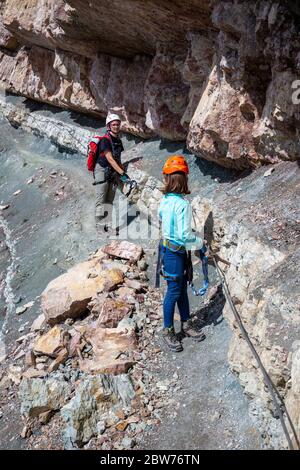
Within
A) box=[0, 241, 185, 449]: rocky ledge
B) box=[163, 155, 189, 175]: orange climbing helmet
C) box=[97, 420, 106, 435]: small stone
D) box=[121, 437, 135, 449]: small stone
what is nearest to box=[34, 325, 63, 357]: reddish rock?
box=[0, 241, 185, 449]: rocky ledge

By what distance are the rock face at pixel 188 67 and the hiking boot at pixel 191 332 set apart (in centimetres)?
324

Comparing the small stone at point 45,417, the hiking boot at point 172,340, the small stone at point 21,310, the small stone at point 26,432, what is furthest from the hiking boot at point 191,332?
the small stone at point 21,310

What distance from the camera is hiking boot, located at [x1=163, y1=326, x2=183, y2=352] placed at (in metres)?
6.35

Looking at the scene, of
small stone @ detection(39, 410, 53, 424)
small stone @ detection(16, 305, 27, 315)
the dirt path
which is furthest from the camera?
small stone @ detection(16, 305, 27, 315)

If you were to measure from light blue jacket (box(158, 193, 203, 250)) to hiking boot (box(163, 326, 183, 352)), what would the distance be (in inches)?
56.7

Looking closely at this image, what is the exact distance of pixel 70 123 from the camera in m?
17.1

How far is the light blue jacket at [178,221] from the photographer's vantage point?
5656 millimetres

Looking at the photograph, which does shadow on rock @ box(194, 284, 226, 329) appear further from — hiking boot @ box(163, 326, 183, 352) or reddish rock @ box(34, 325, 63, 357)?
reddish rock @ box(34, 325, 63, 357)

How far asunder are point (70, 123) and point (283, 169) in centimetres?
1181

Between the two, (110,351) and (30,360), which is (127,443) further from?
(30,360)

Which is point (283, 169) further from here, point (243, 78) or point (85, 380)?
point (85, 380)

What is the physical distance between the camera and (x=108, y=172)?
10.2m
